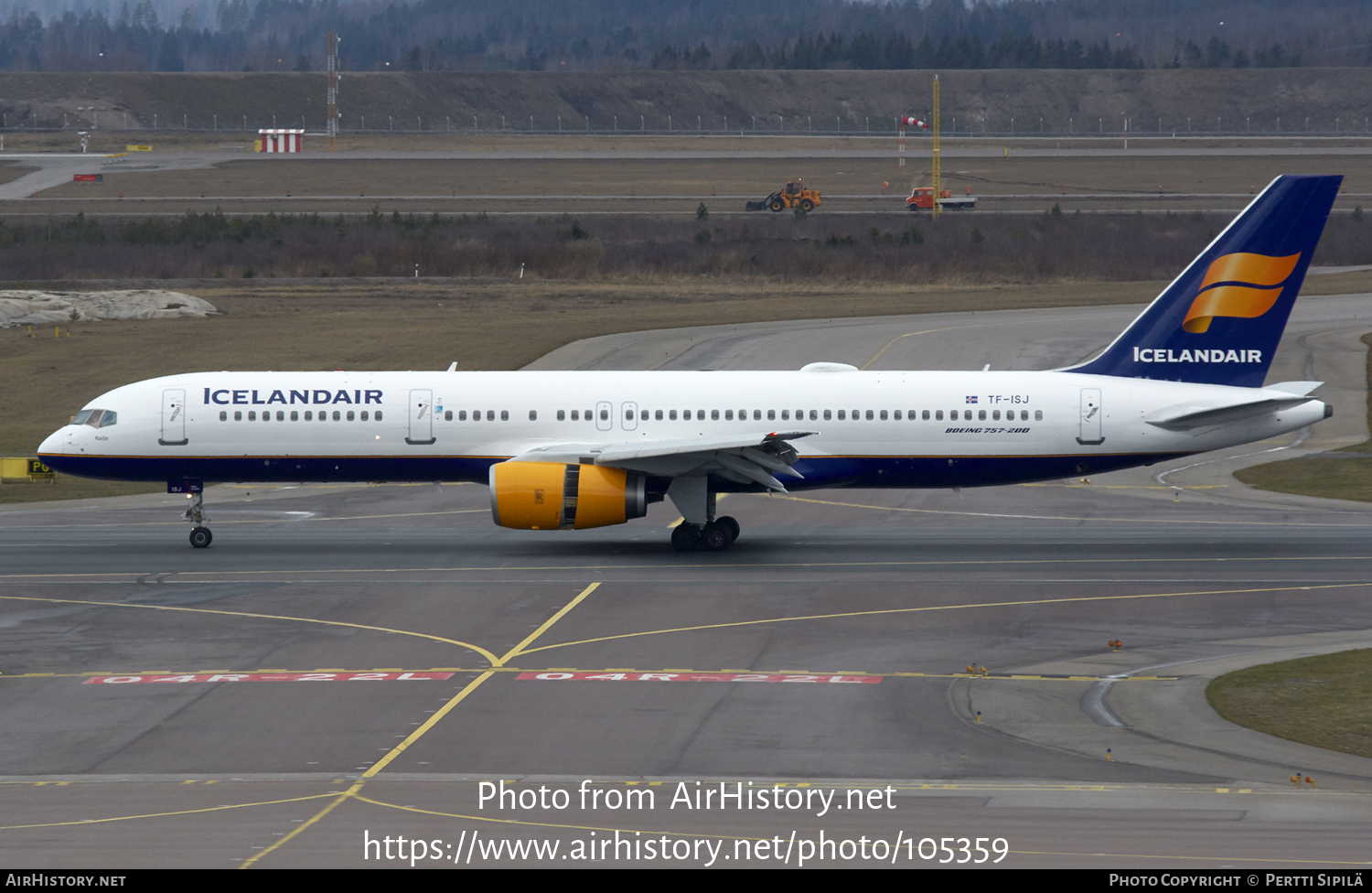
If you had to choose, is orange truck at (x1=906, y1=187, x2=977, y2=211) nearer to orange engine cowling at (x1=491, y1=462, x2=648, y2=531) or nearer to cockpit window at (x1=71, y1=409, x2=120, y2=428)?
orange engine cowling at (x1=491, y1=462, x2=648, y2=531)

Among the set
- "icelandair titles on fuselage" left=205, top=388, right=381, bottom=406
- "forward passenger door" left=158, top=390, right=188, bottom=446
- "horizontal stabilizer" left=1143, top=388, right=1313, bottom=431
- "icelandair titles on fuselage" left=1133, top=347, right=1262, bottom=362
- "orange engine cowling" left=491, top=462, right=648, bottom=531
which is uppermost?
"icelandair titles on fuselage" left=1133, top=347, right=1262, bottom=362

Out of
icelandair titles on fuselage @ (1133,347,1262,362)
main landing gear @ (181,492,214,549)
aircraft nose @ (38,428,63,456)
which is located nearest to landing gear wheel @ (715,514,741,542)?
icelandair titles on fuselage @ (1133,347,1262,362)

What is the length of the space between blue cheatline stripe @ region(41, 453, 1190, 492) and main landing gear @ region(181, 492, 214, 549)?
745mm

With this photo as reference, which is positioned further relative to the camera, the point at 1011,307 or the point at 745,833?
the point at 1011,307

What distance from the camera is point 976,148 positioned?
192 metres

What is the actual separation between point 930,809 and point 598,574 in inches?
698

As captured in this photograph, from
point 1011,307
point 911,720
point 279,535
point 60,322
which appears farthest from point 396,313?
point 911,720

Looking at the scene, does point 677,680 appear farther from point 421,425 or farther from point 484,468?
point 421,425

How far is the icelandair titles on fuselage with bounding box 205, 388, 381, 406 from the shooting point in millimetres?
38906

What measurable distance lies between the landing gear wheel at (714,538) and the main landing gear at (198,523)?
42.5 feet

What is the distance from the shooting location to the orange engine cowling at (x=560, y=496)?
36.1 m

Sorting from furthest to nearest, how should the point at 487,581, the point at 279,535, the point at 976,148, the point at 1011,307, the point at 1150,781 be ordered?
the point at 976,148 < the point at 1011,307 < the point at 279,535 < the point at 487,581 < the point at 1150,781

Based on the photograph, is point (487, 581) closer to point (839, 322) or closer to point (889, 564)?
point (889, 564)

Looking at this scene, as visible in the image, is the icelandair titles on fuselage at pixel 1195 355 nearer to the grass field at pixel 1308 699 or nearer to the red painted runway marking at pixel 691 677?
the grass field at pixel 1308 699
